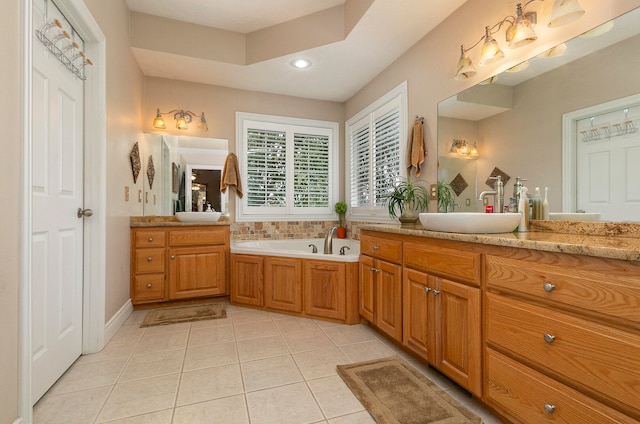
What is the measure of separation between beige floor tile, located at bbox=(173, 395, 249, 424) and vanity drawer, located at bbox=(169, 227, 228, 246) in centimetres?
190

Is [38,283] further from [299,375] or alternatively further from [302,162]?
[302,162]

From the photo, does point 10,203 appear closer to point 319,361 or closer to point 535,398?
point 319,361

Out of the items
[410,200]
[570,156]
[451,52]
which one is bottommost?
[410,200]

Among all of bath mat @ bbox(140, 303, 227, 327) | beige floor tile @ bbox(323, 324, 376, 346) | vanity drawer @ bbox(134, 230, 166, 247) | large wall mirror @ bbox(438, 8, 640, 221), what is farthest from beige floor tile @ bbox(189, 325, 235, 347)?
large wall mirror @ bbox(438, 8, 640, 221)

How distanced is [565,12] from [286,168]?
10.0ft

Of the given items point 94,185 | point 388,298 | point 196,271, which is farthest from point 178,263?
point 388,298

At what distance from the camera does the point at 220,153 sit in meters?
3.71

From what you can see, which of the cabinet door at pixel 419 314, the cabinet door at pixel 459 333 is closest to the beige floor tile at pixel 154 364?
the cabinet door at pixel 419 314

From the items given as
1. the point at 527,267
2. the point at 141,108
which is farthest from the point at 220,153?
the point at 527,267

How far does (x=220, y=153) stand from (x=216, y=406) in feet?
9.41

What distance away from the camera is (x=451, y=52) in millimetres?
2377

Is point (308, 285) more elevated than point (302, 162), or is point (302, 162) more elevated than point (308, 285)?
point (302, 162)

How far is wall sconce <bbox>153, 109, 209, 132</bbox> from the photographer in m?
3.40

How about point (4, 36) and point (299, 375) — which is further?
point (299, 375)
